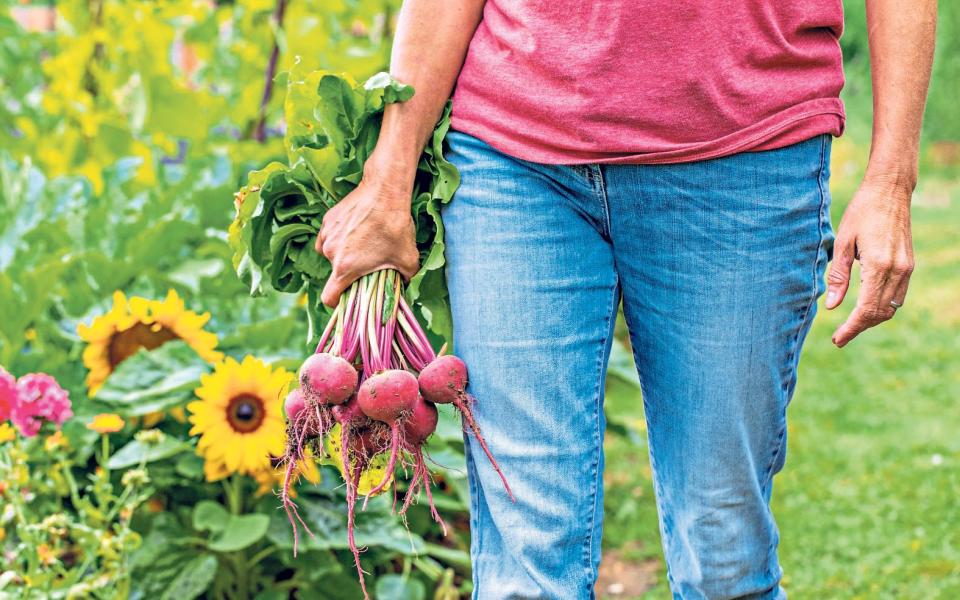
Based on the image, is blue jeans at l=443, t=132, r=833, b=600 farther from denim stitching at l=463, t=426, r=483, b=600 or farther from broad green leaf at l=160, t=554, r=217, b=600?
broad green leaf at l=160, t=554, r=217, b=600

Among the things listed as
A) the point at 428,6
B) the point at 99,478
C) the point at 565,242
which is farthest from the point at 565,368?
the point at 99,478

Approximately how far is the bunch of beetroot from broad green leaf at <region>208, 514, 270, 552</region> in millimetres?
740

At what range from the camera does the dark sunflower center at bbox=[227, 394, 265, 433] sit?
2.38 meters

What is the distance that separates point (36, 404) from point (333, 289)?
2.77ft

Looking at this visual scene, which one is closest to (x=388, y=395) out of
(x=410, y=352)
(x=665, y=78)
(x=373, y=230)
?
(x=410, y=352)

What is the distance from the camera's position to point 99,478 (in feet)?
7.37

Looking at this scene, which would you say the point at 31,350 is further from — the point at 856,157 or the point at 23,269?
the point at 856,157

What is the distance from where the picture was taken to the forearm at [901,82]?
1.58m

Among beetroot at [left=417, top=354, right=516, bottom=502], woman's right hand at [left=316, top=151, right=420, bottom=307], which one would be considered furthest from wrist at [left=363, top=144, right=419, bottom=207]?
beetroot at [left=417, top=354, right=516, bottom=502]

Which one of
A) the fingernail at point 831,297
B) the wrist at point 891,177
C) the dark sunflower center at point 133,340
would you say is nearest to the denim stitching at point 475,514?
the fingernail at point 831,297

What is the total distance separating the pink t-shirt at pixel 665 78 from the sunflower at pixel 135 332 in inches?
47.7

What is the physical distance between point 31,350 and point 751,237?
1.91 m

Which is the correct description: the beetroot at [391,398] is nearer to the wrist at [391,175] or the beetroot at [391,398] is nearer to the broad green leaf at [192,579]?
the wrist at [391,175]

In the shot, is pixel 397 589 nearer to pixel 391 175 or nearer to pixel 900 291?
pixel 391 175
